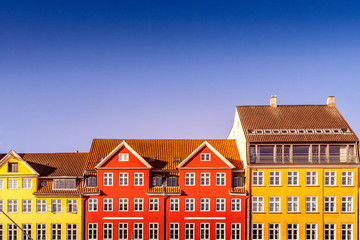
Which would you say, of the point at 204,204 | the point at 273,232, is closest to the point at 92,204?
the point at 204,204

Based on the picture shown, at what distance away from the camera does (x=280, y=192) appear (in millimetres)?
45094

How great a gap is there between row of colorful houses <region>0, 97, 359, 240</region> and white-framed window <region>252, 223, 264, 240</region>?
122 millimetres

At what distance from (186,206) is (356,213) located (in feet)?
67.4

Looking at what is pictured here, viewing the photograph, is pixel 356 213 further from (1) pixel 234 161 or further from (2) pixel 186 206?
(2) pixel 186 206

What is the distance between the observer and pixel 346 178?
45.0 meters

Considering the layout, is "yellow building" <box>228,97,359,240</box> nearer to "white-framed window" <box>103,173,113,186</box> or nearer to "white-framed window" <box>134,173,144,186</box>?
"white-framed window" <box>134,173,144,186</box>

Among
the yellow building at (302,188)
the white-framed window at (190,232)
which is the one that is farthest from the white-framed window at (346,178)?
the white-framed window at (190,232)

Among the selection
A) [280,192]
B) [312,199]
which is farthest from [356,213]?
[280,192]

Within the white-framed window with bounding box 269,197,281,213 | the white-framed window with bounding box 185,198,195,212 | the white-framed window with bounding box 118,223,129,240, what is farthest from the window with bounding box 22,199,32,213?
the white-framed window with bounding box 269,197,281,213

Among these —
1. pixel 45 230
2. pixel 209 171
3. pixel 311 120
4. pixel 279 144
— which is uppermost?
pixel 311 120

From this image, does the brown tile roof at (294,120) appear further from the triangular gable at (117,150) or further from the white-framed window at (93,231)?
the white-framed window at (93,231)

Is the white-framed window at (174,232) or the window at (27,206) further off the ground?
the window at (27,206)

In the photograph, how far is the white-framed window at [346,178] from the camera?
45000mm

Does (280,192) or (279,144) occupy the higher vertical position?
(279,144)
